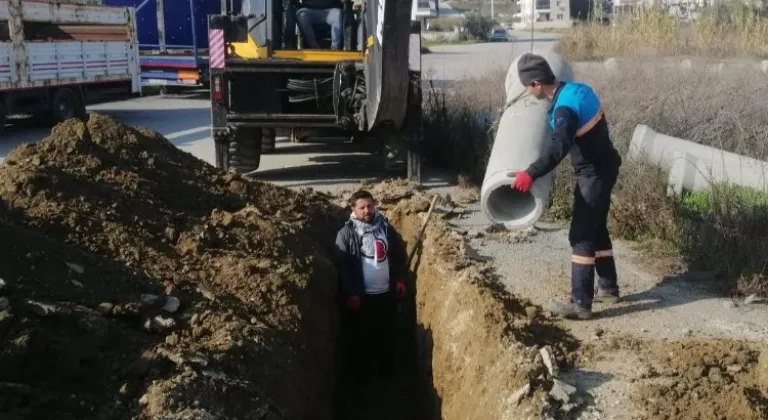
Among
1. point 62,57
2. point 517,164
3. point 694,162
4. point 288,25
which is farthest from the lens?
point 62,57

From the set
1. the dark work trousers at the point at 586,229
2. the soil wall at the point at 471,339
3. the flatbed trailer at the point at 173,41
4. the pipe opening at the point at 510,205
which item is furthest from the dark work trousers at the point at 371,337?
the flatbed trailer at the point at 173,41

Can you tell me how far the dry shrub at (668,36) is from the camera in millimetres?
20531

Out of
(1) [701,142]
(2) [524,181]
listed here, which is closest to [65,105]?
(1) [701,142]

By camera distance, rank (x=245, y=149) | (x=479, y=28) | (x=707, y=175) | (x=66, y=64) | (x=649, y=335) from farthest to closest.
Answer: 1. (x=479, y=28)
2. (x=66, y=64)
3. (x=245, y=149)
4. (x=707, y=175)
5. (x=649, y=335)

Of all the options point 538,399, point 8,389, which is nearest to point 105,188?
point 8,389

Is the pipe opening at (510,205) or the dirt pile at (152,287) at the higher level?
the pipe opening at (510,205)

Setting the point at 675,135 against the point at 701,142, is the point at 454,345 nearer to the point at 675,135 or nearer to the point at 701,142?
the point at 701,142

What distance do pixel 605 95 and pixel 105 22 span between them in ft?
36.8

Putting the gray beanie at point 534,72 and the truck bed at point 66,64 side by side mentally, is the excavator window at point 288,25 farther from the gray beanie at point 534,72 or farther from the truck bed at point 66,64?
the truck bed at point 66,64

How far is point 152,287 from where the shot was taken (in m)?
5.27

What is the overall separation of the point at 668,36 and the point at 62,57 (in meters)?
14.3

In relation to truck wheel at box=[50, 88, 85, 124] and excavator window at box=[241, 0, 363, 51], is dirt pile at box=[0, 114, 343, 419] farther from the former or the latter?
truck wheel at box=[50, 88, 85, 124]

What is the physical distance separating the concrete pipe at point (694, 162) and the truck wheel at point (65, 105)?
12045mm

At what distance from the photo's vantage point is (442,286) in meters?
6.65
